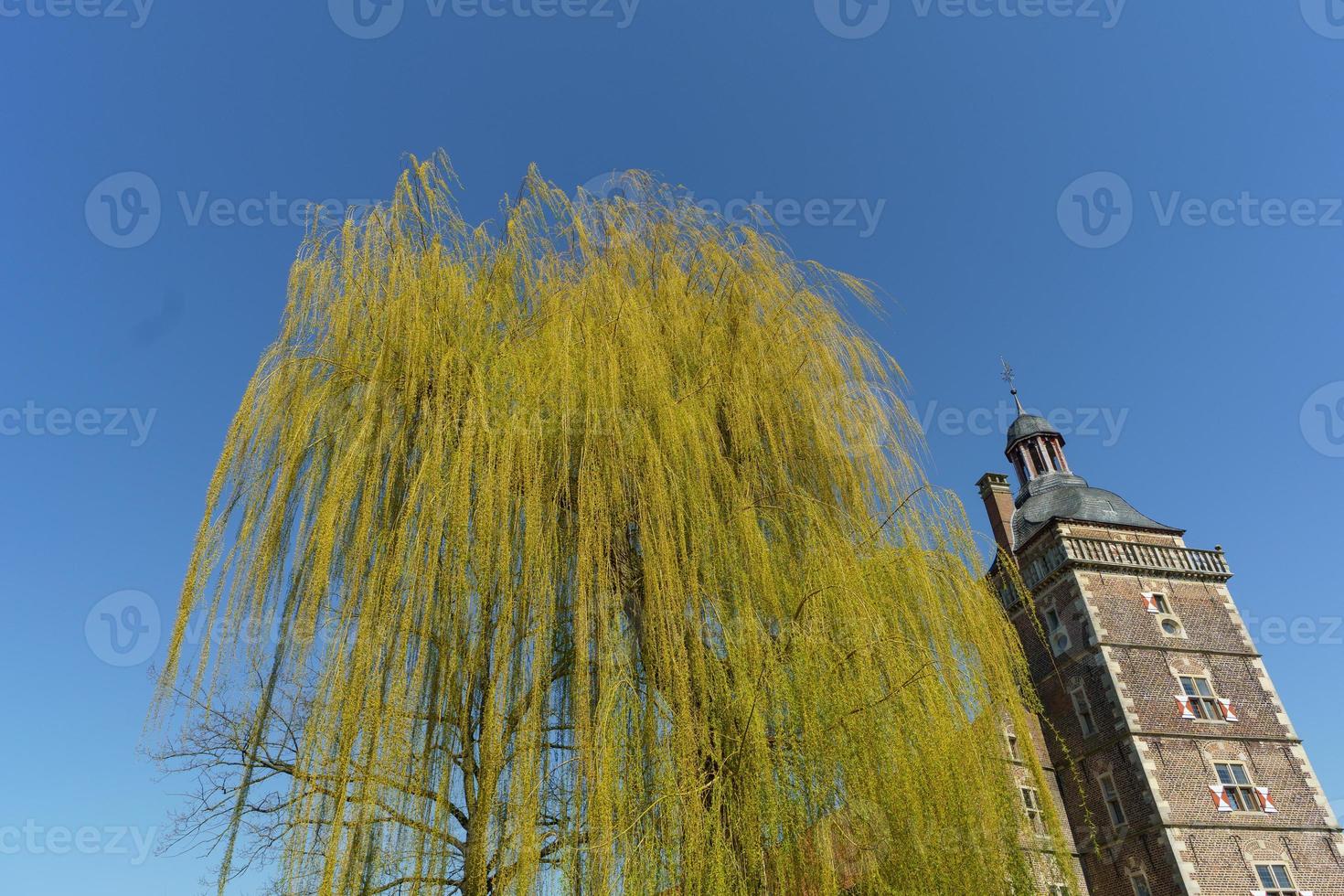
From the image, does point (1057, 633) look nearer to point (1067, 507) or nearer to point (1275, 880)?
point (1067, 507)

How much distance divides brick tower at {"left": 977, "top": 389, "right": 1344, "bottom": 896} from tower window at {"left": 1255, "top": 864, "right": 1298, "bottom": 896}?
22 millimetres

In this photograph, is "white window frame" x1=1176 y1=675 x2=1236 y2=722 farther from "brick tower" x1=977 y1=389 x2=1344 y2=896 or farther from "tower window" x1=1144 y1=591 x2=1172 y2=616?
"tower window" x1=1144 y1=591 x2=1172 y2=616

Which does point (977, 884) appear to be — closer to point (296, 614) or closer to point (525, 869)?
point (525, 869)

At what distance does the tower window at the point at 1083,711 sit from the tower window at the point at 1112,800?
0.97m

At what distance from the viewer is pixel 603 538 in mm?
5707

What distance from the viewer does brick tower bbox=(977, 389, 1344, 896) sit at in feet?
53.8

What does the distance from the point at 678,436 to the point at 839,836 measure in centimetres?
A: 287

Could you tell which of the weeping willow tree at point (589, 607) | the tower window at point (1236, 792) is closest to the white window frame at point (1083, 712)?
the tower window at point (1236, 792)

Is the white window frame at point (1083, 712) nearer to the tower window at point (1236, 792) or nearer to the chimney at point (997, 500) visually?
the tower window at point (1236, 792)

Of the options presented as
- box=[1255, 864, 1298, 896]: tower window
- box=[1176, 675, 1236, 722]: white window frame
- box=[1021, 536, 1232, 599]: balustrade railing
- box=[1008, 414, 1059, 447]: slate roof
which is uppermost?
box=[1008, 414, 1059, 447]: slate roof

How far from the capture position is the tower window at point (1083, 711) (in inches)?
731

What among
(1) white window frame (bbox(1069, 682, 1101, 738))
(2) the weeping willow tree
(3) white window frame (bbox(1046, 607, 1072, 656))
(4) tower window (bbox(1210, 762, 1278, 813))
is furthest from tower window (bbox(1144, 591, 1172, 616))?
(2) the weeping willow tree

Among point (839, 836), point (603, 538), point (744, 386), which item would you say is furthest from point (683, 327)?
point (839, 836)

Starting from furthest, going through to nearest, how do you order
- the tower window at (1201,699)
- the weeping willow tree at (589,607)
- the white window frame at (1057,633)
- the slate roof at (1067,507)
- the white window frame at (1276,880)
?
1. the slate roof at (1067,507)
2. the white window frame at (1057,633)
3. the tower window at (1201,699)
4. the white window frame at (1276,880)
5. the weeping willow tree at (589,607)
